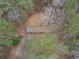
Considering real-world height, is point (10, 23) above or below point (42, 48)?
above

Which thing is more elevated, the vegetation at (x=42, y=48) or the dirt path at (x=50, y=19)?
the dirt path at (x=50, y=19)

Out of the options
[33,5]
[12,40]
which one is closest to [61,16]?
[33,5]

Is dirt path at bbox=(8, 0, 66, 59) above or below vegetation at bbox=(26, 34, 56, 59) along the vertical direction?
above

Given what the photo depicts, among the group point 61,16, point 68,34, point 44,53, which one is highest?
point 61,16

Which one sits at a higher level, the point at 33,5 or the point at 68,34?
the point at 33,5

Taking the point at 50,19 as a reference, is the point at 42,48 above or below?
below

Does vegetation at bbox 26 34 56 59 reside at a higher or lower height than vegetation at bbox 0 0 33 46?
lower

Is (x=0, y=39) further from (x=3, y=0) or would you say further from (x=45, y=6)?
(x=45, y=6)

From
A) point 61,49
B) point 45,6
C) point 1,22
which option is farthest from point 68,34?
point 1,22

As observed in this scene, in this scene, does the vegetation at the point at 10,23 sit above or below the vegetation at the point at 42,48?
above
